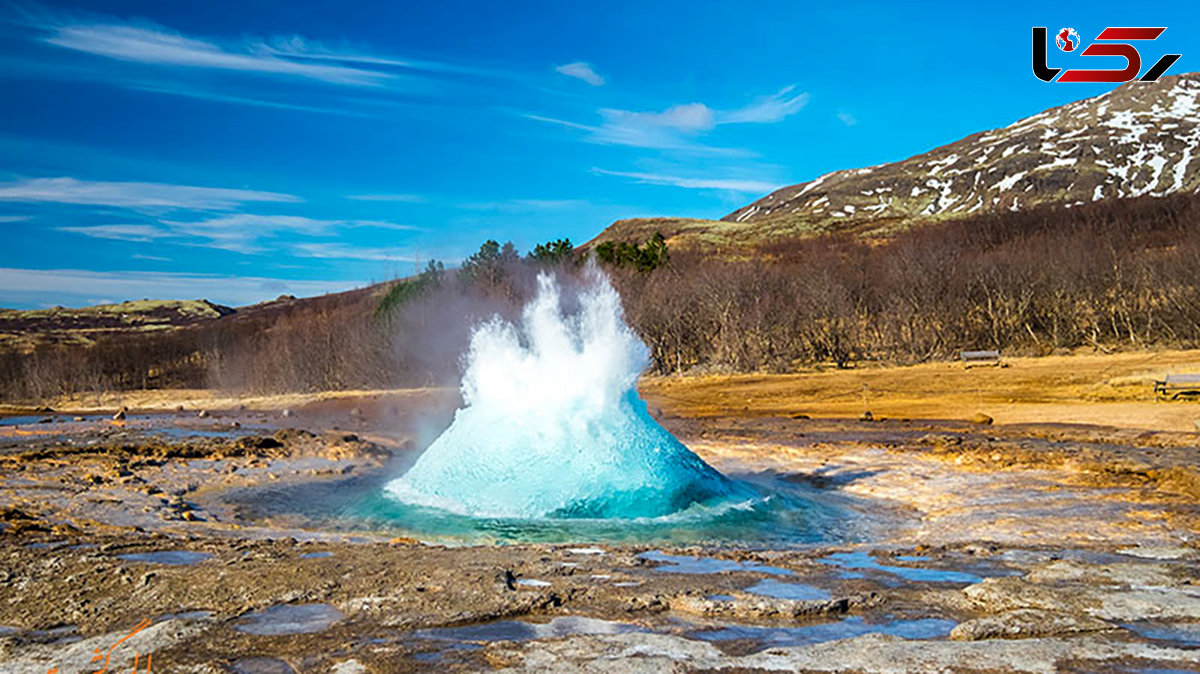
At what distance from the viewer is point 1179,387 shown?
2544cm

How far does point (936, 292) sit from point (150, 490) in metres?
46.8

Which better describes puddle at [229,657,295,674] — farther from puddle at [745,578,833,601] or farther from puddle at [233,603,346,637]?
puddle at [745,578,833,601]

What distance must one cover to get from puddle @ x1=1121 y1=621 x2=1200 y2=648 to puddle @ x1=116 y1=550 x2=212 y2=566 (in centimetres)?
760

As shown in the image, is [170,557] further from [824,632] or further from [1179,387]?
[1179,387]

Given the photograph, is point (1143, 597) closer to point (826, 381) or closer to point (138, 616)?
point (138, 616)

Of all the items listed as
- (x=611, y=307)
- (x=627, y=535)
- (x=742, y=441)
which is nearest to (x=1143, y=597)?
(x=627, y=535)

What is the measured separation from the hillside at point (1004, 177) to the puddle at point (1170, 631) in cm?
9808

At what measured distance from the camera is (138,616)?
603 centimetres

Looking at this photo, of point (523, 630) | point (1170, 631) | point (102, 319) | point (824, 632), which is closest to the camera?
point (1170, 631)

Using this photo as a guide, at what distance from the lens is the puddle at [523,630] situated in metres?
5.62

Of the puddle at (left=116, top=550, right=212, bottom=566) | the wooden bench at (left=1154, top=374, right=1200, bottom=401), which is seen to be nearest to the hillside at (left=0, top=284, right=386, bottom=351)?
the wooden bench at (left=1154, top=374, right=1200, bottom=401)

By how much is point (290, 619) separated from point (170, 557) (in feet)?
9.47

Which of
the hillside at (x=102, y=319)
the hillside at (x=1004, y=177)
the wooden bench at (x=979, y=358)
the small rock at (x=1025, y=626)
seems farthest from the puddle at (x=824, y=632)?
the hillside at (x=102, y=319)

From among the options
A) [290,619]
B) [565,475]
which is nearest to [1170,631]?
[290,619]
